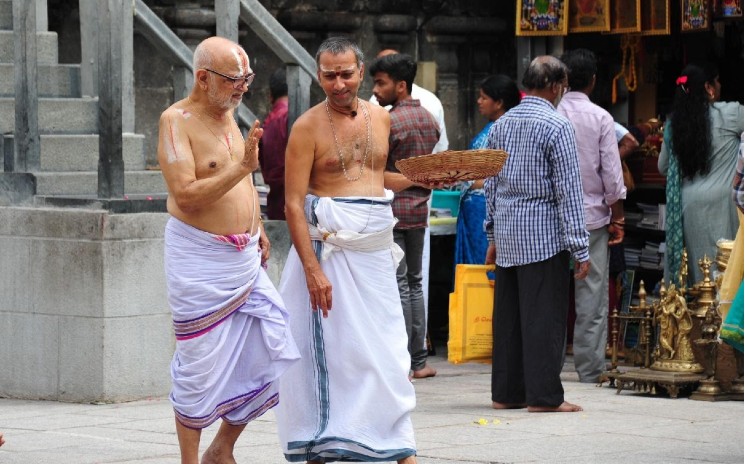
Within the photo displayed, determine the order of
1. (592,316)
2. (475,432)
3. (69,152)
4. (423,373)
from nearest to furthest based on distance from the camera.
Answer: (475,432) < (69,152) < (592,316) < (423,373)

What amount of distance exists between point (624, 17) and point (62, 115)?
4258 mm

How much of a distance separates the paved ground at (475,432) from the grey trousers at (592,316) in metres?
0.43

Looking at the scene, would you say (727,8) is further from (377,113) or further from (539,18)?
(377,113)

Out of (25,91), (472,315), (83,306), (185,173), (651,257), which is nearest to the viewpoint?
(185,173)

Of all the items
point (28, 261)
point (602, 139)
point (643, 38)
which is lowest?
point (28, 261)

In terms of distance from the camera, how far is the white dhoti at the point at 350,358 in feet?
20.6

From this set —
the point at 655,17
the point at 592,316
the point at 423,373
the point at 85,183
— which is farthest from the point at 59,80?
the point at 655,17

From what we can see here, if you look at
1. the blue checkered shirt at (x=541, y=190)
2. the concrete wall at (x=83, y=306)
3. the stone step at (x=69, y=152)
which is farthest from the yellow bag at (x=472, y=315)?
the stone step at (x=69, y=152)

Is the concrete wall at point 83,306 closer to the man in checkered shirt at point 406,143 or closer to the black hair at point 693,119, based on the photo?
the man in checkered shirt at point 406,143

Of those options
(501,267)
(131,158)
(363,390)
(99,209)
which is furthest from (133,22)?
(363,390)

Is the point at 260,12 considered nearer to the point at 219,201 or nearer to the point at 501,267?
the point at 501,267

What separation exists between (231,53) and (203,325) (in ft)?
3.49

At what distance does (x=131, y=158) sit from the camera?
9.52 m

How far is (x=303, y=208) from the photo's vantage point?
6.38 m
